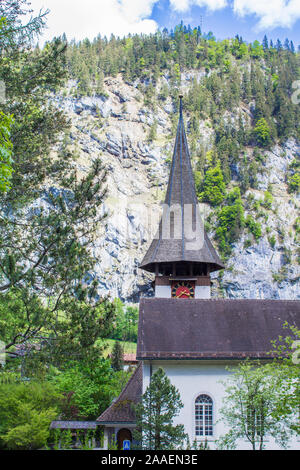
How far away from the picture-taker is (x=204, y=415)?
17.1 metres

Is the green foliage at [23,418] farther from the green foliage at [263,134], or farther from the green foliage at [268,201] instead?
the green foliage at [263,134]

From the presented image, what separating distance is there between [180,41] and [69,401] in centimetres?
13308

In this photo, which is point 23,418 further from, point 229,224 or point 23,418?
point 229,224

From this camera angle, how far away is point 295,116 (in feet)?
399

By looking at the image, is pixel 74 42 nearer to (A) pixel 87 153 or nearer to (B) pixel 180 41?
(B) pixel 180 41

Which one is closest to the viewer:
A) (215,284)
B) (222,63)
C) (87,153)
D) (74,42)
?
(215,284)

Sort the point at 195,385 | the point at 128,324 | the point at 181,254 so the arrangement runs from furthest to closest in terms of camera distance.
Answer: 1. the point at 128,324
2. the point at 181,254
3. the point at 195,385

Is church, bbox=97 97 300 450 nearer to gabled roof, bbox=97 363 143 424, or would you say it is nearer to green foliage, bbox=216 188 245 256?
gabled roof, bbox=97 363 143 424

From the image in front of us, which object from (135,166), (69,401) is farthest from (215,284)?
(69,401)

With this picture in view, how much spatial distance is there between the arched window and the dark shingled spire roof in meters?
9.90

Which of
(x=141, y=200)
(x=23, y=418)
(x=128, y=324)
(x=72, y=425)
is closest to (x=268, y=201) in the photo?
(x=141, y=200)

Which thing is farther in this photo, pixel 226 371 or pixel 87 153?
pixel 87 153

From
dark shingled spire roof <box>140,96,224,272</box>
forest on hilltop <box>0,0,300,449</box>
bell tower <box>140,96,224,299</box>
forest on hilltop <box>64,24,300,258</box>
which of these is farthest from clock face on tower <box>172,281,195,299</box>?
forest on hilltop <box>64,24,300,258</box>

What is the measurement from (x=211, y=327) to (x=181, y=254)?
822 cm
